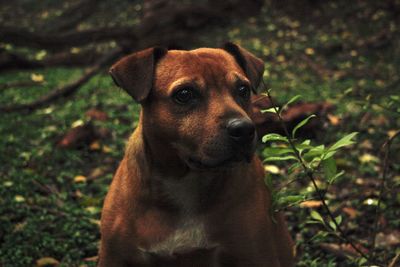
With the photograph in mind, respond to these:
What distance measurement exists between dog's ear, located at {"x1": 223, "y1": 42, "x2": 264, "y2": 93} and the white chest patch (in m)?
0.99

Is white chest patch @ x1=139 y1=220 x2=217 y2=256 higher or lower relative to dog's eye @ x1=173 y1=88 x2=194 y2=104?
lower

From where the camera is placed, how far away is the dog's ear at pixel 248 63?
3.55m

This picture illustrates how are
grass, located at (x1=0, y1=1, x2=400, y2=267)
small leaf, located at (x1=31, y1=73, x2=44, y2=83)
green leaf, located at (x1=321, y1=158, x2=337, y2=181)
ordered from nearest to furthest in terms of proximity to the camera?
green leaf, located at (x1=321, y1=158, x2=337, y2=181)
grass, located at (x1=0, y1=1, x2=400, y2=267)
small leaf, located at (x1=31, y1=73, x2=44, y2=83)

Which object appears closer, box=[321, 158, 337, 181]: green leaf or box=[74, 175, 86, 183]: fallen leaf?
box=[321, 158, 337, 181]: green leaf

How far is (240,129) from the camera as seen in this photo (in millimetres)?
2869

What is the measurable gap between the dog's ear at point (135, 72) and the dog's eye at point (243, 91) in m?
0.50

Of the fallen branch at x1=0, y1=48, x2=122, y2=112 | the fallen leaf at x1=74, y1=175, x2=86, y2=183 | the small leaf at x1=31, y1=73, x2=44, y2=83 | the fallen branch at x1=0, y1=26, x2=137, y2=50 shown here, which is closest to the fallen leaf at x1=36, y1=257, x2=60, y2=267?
the fallen leaf at x1=74, y1=175, x2=86, y2=183

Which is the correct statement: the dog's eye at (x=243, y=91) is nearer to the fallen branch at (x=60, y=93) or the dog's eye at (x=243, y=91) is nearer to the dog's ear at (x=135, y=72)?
the dog's ear at (x=135, y=72)

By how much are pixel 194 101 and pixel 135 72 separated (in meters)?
0.39

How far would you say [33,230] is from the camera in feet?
14.4

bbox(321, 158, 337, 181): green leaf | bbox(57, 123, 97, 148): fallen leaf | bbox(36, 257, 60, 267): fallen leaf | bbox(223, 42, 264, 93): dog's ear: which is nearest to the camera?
bbox(321, 158, 337, 181): green leaf

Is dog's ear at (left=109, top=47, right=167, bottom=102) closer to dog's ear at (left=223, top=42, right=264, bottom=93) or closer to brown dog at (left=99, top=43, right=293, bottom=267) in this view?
brown dog at (left=99, top=43, right=293, bottom=267)

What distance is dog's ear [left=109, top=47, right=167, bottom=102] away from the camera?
3174 millimetres

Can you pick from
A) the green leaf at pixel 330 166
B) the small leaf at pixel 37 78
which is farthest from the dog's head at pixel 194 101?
the small leaf at pixel 37 78
